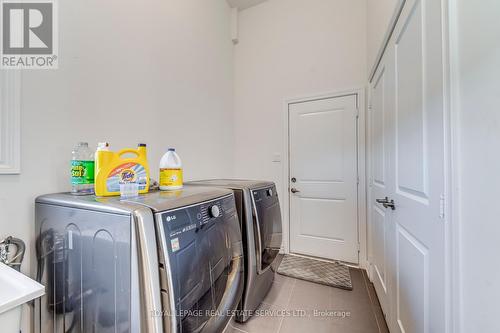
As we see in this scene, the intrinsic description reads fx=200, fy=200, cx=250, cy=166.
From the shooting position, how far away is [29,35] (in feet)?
3.42

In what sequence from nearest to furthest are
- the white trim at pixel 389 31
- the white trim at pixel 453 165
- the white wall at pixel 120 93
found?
the white trim at pixel 453 165 < the white wall at pixel 120 93 < the white trim at pixel 389 31

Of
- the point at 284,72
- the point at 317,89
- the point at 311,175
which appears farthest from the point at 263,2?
the point at 311,175

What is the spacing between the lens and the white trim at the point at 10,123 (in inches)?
35.4

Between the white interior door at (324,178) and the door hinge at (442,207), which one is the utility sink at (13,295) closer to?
the door hinge at (442,207)

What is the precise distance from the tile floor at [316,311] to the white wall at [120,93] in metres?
1.37

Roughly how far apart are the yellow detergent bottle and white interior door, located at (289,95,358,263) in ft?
6.48

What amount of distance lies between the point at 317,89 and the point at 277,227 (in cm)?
178

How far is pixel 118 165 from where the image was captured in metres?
1.01

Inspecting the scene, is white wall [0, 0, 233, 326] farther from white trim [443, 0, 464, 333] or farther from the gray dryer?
white trim [443, 0, 464, 333]

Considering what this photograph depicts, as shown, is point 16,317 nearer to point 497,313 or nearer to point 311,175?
point 497,313

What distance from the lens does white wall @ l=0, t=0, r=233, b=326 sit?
100 centimetres

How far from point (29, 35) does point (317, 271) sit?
9.40ft

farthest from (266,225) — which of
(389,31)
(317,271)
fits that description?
(389,31)

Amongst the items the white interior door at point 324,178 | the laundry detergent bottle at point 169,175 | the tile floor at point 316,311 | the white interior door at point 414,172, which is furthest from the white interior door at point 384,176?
the laundry detergent bottle at point 169,175
